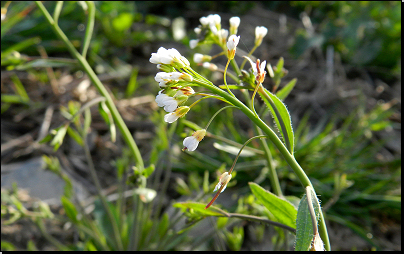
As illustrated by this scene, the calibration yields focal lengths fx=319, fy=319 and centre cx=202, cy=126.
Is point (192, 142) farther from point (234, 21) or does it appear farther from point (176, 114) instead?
point (234, 21)

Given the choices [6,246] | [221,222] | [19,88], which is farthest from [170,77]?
[19,88]

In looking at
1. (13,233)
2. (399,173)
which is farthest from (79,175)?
(399,173)

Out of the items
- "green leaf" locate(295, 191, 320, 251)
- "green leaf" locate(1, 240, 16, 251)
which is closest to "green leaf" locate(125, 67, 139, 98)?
"green leaf" locate(1, 240, 16, 251)

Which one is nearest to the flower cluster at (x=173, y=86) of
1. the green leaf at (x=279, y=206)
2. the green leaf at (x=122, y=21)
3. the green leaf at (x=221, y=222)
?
the green leaf at (x=279, y=206)

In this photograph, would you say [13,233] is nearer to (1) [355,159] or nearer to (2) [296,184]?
(2) [296,184]

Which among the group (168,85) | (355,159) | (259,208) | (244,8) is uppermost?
(168,85)
